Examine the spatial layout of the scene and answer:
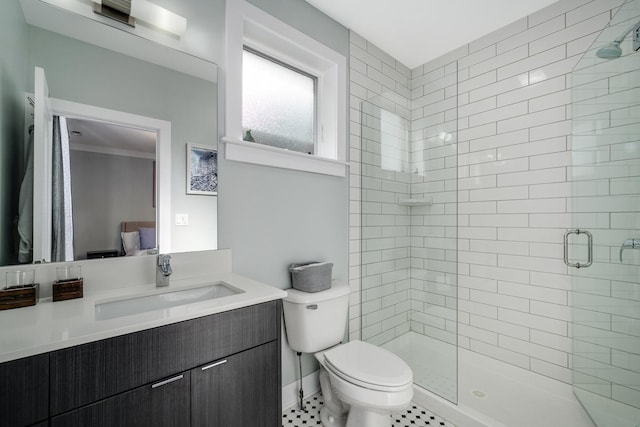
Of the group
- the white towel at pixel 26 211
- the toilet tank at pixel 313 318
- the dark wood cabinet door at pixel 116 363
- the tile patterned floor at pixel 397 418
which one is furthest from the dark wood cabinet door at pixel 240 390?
the white towel at pixel 26 211

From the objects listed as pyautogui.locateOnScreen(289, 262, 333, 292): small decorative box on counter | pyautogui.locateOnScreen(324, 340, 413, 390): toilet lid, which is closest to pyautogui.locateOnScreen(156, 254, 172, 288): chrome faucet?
pyautogui.locateOnScreen(289, 262, 333, 292): small decorative box on counter

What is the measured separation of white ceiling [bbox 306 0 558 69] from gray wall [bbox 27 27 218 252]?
119 centimetres

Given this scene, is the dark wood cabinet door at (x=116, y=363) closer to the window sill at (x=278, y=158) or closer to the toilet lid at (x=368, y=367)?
the toilet lid at (x=368, y=367)

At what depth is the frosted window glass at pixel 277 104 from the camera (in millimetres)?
1941

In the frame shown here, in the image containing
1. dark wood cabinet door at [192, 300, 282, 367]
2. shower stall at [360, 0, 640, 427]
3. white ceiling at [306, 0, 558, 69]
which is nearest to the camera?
dark wood cabinet door at [192, 300, 282, 367]

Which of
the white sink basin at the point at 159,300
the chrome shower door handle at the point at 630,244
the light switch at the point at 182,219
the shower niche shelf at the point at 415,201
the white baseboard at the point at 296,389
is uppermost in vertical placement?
the shower niche shelf at the point at 415,201

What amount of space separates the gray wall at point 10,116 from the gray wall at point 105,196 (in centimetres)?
17

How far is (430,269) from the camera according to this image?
2018 mm

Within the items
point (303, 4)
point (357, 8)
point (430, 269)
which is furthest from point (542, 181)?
point (303, 4)

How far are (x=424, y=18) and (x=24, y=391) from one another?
2838mm

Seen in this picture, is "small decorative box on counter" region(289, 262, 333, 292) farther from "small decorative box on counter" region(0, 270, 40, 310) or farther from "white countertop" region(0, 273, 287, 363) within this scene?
"small decorative box on counter" region(0, 270, 40, 310)

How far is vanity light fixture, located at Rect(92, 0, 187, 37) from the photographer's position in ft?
4.10

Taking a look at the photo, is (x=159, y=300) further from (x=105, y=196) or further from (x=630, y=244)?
(x=630, y=244)

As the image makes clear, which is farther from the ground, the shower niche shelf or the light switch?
the shower niche shelf
